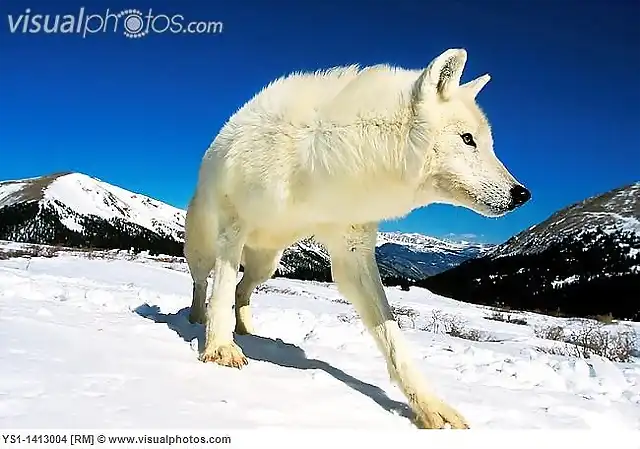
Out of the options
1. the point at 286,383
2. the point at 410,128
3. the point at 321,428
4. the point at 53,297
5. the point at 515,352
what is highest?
the point at 410,128

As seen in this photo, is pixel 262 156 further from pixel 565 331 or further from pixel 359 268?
pixel 565 331

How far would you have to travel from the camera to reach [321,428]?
3.92m

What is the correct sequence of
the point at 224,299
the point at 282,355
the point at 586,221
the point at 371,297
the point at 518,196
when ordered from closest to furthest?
the point at 518,196, the point at 371,297, the point at 224,299, the point at 282,355, the point at 586,221

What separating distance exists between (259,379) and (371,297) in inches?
42.9

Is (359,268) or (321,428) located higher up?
(359,268)

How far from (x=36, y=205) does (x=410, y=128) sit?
202744 mm

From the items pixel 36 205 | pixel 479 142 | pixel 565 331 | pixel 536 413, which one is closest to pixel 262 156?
pixel 479 142

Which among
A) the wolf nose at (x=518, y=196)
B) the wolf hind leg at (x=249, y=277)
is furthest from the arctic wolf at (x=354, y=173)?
the wolf hind leg at (x=249, y=277)

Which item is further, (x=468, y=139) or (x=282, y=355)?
(x=282, y=355)

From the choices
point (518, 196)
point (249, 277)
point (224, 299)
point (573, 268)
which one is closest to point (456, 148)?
point (518, 196)

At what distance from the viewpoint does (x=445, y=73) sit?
4.27 metres

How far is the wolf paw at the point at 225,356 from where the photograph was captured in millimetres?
4992

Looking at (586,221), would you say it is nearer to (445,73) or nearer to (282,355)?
(282,355)

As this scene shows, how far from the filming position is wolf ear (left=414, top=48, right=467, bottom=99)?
4.21 meters
